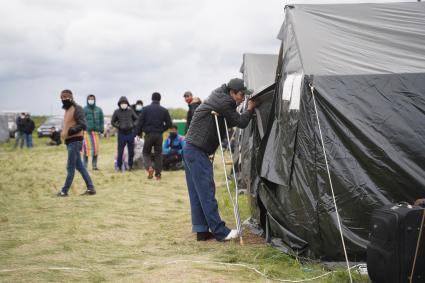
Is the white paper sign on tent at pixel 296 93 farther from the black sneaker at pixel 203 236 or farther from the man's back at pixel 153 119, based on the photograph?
the man's back at pixel 153 119

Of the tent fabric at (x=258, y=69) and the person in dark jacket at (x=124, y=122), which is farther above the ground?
the tent fabric at (x=258, y=69)

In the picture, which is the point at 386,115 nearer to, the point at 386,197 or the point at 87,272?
the point at 386,197

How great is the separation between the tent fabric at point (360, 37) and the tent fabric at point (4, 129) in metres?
27.7

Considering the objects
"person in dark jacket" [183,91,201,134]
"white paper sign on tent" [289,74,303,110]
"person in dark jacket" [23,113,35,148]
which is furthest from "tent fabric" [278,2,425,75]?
"person in dark jacket" [23,113,35,148]

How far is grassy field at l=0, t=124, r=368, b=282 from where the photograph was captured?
4.74m

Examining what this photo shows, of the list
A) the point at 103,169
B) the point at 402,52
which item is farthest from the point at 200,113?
the point at 103,169

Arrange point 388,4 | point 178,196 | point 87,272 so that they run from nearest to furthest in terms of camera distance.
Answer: point 87,272 → point 388,4 → point 178,196

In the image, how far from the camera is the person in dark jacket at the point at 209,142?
19.6 feet

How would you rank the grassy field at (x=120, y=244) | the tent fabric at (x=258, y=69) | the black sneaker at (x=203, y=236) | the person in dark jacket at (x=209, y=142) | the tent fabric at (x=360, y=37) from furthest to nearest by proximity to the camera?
the tent fabric at (x=258, y=69)
the black sneaker at (x=203, y=236)
the person in dark jacket at (x=209, y=142)
the tent fabric at (x=360, y=37)
the grassy field at (x=120, y=244)

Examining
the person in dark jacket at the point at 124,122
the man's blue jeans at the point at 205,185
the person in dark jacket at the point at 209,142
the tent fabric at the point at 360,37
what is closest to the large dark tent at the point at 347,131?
the tent fabric at the point at 360,37

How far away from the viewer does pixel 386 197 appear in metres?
4.88

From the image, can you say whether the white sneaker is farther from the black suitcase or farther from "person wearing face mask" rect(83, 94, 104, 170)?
"person wearing face mask" rect(83, 94, 104, 170)

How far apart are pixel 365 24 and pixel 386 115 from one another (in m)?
1.33

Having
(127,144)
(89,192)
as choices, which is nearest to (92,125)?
(127,144)
